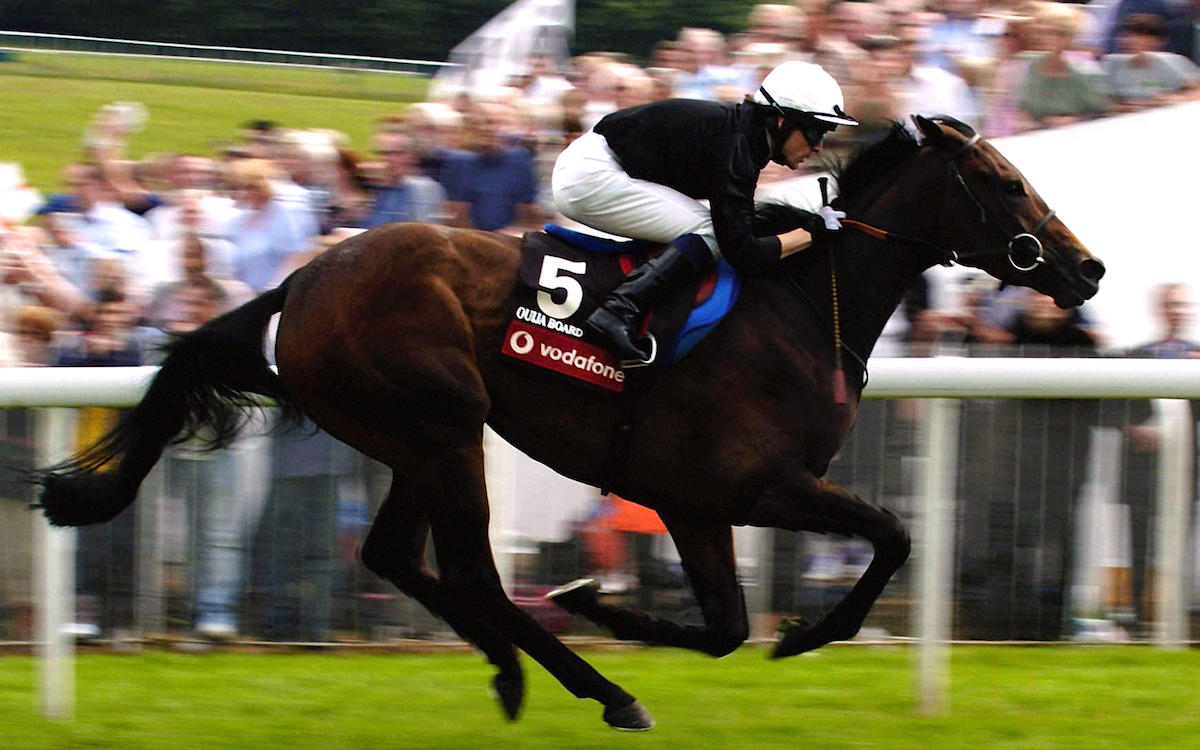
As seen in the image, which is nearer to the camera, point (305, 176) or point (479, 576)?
point (479, 576)

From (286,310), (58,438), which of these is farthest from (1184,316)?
(58,438)

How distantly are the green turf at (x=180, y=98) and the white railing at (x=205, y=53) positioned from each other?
0.48 feet

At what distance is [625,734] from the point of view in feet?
15.9

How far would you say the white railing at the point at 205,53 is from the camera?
68.6ft

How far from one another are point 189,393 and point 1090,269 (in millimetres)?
2506

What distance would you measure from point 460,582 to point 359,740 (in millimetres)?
501

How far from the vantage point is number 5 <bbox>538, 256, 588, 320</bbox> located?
15.3 feet

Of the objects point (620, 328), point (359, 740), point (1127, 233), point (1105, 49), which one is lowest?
point (359, 740)

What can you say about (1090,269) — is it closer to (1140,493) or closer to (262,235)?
(1140,493)

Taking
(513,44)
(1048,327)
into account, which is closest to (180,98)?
(513,44)

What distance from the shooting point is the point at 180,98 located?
66.6 ft

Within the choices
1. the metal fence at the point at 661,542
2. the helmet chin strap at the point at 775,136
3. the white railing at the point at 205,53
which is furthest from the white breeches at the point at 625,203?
the white railing at the point at 205,53

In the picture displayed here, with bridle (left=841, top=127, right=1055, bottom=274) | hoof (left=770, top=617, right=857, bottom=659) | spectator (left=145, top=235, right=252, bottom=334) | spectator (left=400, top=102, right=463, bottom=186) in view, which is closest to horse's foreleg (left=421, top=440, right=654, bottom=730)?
hoof (left=770, top=617, right=857, bottom=659)

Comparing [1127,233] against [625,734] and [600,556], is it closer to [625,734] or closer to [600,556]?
[600,556]
